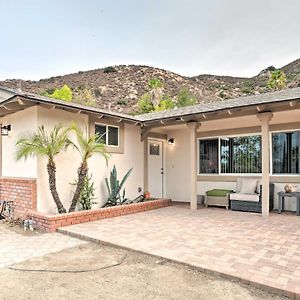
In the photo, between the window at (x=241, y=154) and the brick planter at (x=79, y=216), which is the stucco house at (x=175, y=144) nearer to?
the window at (x=241, y=154)

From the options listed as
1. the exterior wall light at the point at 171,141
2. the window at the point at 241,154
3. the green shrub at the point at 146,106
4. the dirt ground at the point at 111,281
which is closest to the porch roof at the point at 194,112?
the window at the point at 241,154

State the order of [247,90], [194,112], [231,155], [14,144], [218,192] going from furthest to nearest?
[247,90] → [231,155] → [218,192] → [194,112] → [14,144]

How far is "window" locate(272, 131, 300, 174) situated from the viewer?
8500mm

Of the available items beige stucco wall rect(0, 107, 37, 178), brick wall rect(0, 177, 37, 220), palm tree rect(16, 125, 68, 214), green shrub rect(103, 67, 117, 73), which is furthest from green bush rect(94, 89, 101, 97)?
palm tree rect(16, 125, 68, 214)

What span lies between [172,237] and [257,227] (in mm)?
2142

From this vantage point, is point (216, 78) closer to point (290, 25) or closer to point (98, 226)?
point (290, 25)

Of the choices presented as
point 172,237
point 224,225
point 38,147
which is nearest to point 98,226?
point 172,237

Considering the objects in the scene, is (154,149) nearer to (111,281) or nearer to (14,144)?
(14,144)

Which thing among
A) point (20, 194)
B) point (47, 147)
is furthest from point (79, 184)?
point (20, 194)

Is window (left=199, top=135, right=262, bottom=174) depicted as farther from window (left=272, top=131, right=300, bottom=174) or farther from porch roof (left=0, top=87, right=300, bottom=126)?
porch roof (left=0, top=87, right=300, bottom=126)

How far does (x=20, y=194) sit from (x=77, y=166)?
1613mm

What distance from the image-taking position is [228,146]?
9.82 m

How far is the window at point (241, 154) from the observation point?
9.26m

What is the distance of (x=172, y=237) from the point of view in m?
5.30
